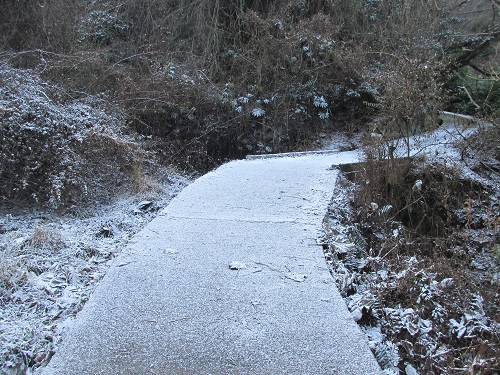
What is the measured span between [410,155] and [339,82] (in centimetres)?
440

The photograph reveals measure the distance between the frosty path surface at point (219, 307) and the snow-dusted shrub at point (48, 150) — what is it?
131 cm

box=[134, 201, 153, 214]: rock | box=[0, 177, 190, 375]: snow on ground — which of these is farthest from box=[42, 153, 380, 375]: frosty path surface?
box=[134, 201, 153, 214]: rock

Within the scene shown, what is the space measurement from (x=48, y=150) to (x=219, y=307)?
10.0 feet

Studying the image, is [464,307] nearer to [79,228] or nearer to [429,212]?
[429,212]

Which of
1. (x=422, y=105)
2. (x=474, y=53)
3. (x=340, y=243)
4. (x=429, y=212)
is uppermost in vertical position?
(x=474, y=53)

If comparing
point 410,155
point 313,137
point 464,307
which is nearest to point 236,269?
point 464,307

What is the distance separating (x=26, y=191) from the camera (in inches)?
178

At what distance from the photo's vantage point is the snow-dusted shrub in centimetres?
430

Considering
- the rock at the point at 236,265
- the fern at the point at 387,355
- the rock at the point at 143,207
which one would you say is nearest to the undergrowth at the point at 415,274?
the fern at the point at 387,355

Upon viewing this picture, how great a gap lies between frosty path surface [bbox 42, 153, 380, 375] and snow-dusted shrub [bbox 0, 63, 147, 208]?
1306 millimetres

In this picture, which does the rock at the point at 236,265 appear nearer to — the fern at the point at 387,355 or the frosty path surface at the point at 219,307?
the frosty path surface at the point at 219,307

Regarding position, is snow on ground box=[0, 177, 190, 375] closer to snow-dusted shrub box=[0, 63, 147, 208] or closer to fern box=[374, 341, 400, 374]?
snow-dusted shrub box=[0, 63, 147, 208]

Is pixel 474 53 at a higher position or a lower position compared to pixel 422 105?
higher

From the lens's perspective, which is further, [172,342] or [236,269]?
[236,269]
